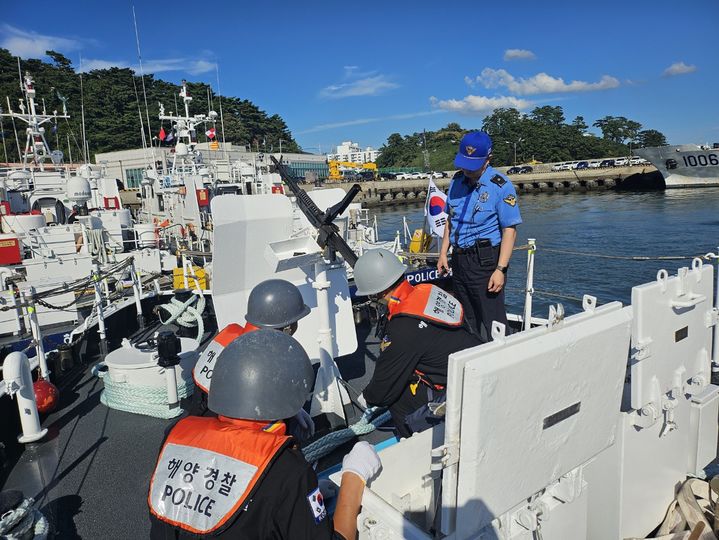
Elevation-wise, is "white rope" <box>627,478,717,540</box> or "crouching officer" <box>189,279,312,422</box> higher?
"crouching officer" <box>189,279,312,422</box>

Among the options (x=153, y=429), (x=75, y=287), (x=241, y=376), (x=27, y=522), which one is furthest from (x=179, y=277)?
(x=241, y=376)

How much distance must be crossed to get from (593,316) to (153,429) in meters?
3.63

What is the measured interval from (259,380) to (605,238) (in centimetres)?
2481

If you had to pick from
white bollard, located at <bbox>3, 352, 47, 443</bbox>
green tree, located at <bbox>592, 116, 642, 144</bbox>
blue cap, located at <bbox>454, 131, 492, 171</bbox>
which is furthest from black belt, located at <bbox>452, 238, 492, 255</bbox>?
green tree, located at <bbox>592, 116, 642, 144</bbox>

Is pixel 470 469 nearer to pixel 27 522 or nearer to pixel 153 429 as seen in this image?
pixel 27 522

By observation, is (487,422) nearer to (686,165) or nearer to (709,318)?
(709,318)

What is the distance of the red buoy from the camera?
4.30m

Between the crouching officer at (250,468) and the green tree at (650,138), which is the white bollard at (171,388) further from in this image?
the green tree at (650,138)

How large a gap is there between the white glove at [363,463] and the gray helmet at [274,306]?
1.36 m

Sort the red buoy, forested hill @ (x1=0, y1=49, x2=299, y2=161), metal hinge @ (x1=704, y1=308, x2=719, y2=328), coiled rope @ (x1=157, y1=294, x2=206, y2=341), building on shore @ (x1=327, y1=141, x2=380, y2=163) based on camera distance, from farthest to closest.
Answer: building on shore @ (x1=327, y1=141, x2=380, y2=163) → forested hill @ (x1=0, y1=49, x2=299, y2=161) → coiled rope @ (x1=157, y1=294, x2=206, y2=341) → the red buoy → metal hinge @ (x1=704, y1=308, x2=719, y2=328)

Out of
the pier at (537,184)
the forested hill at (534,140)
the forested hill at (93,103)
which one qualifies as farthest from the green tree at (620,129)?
the forested hill at (93,103)

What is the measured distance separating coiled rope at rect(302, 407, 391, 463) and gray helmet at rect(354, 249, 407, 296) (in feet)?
3.88

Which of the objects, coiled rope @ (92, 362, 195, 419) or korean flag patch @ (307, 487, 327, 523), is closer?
korean flag patch @ (307, 487, 327, 523)

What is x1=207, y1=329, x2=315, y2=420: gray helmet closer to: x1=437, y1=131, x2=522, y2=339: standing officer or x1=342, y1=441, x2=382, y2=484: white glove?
x1=342, y1=441, x2=382, y2=484: white glove
